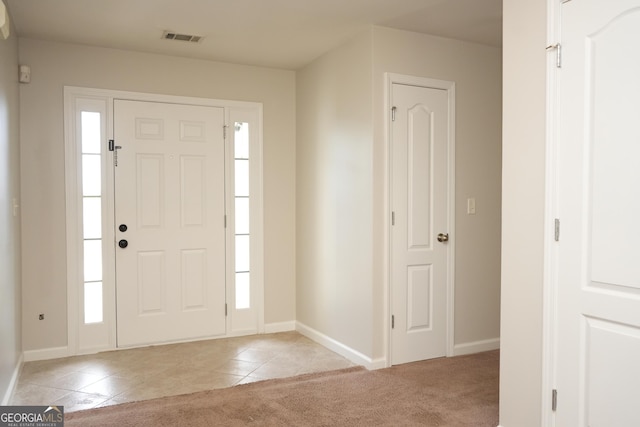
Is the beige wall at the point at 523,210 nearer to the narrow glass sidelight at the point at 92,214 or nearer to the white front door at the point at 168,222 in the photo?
the white front door at the point at 168,222

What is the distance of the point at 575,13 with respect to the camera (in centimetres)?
218

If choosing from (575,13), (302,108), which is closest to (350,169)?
(302,108)

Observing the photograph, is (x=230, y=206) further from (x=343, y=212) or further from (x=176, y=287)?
(x=343, y=212)

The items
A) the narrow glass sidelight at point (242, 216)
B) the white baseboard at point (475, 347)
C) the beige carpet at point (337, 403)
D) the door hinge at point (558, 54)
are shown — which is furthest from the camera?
→ the narrow glass sidelight at point (242, 216)

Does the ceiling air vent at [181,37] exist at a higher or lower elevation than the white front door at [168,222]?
higher

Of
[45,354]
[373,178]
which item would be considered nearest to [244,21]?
[373,178]

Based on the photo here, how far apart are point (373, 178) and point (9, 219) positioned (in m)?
2.44

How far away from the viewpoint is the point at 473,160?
411cm

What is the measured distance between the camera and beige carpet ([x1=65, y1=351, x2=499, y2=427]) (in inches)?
113

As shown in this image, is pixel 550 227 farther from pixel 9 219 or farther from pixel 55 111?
pixel 55 111

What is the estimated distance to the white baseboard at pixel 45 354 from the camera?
13.0 feet

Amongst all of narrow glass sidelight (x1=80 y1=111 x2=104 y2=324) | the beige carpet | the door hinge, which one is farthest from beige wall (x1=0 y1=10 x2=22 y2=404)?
the door hinge

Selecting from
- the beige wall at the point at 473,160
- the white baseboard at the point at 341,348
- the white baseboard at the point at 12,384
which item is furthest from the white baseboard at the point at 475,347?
the white baseboard at the point at 12,384

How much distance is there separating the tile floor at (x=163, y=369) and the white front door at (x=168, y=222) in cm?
26
